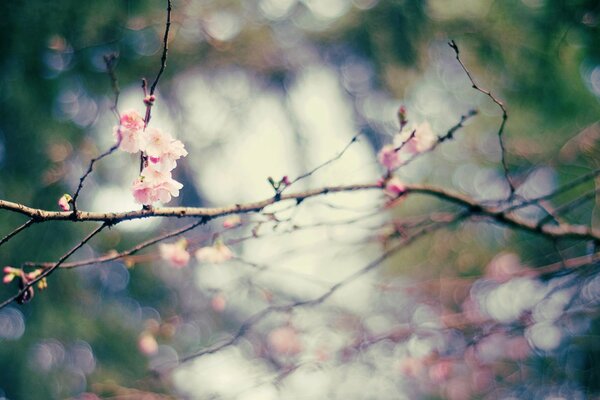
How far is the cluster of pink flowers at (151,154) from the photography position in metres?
1.07

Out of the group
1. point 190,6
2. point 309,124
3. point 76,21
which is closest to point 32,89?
point 76,21

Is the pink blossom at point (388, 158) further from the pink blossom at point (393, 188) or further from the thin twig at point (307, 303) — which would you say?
the thin twig at point (307, 303)

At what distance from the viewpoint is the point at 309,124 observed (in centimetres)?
484

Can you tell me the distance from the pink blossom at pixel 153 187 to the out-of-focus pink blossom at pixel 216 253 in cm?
50

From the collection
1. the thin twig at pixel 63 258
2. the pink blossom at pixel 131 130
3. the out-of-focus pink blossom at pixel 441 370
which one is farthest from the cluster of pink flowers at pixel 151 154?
the out-of-focus pink blossom at pixel 441 370

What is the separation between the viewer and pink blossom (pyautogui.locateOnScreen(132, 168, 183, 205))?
107 cm

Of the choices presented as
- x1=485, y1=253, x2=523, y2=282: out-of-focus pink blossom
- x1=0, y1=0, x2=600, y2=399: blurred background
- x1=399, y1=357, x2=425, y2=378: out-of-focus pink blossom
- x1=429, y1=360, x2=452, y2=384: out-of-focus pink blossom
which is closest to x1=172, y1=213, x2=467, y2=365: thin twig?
x1=0, y1=0, x2=600, y2=399: blurred background

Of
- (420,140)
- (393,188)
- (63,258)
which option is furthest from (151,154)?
(420,140)

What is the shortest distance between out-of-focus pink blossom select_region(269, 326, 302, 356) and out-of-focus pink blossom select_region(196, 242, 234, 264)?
5.01ft

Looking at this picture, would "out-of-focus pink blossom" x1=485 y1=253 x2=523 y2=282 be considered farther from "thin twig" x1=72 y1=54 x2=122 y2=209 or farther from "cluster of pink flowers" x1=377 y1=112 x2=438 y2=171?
"thin twig" x1=72 y1=54 x2=122 y2=209

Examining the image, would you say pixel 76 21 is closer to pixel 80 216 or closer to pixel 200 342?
pixel 80 216

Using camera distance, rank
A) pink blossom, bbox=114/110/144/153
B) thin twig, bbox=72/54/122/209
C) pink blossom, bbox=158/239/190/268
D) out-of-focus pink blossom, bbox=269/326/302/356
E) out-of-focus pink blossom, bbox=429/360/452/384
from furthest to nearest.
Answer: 1. out-of-focus pink blossom, bbox=269/326/302/356
2. out-of-focus pink blossom, bbox=429/360/452/384
3. pink blossom, bbox=158/239/190/268
4. pink blossom, bbox=114/110/144/153
5. thin twig, bbox=72/54/122/209

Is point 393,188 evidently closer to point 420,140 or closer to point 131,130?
point 420,140

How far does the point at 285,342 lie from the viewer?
10.2ft
